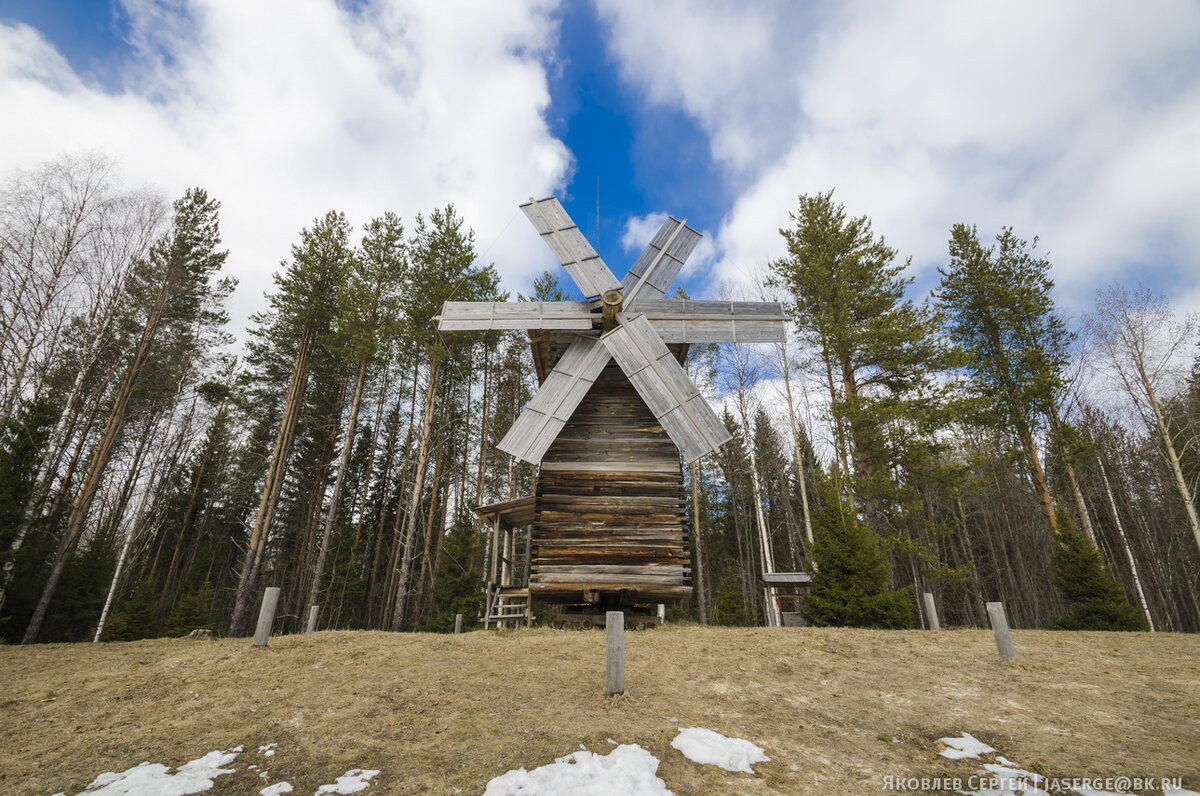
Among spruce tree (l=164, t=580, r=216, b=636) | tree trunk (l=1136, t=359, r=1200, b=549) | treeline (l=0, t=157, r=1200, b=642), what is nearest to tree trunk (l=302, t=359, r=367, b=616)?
treeline (l=0, t=157, r=1200, b=642)

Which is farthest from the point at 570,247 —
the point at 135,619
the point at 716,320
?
the point at 135,619

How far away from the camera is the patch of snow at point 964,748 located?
4.29m

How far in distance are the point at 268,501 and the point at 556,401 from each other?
39.6 ft

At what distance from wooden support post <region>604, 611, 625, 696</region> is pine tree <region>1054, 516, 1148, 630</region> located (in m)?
15.7

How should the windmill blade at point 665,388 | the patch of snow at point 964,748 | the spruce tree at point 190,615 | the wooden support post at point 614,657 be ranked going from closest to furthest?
the patch of snow at point 964,748 < the wooden support post at point 614,657 < the windmill blade at point 665,388 < the spruce tree at point 190,615

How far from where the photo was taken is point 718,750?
4.21 m

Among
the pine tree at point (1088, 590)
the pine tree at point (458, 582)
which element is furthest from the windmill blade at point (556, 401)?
the pine tree at point (1088, 590)

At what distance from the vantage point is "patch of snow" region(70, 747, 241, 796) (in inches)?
139

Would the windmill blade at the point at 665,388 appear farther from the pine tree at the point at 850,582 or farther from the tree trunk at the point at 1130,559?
the tree trunk at the point at 1130,559

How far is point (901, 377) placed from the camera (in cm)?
1619

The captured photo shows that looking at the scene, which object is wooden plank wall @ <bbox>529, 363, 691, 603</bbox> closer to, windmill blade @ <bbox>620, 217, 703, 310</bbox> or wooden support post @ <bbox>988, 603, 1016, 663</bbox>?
windmill blade @ <bbox>620, 217, 703, 310</bbox>

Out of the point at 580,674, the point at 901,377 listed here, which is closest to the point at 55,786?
the point at 580,674

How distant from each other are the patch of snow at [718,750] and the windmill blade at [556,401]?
581 cm

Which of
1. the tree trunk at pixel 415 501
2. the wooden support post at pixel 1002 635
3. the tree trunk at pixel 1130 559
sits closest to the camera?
the wooden support post at pixel 1002 635
